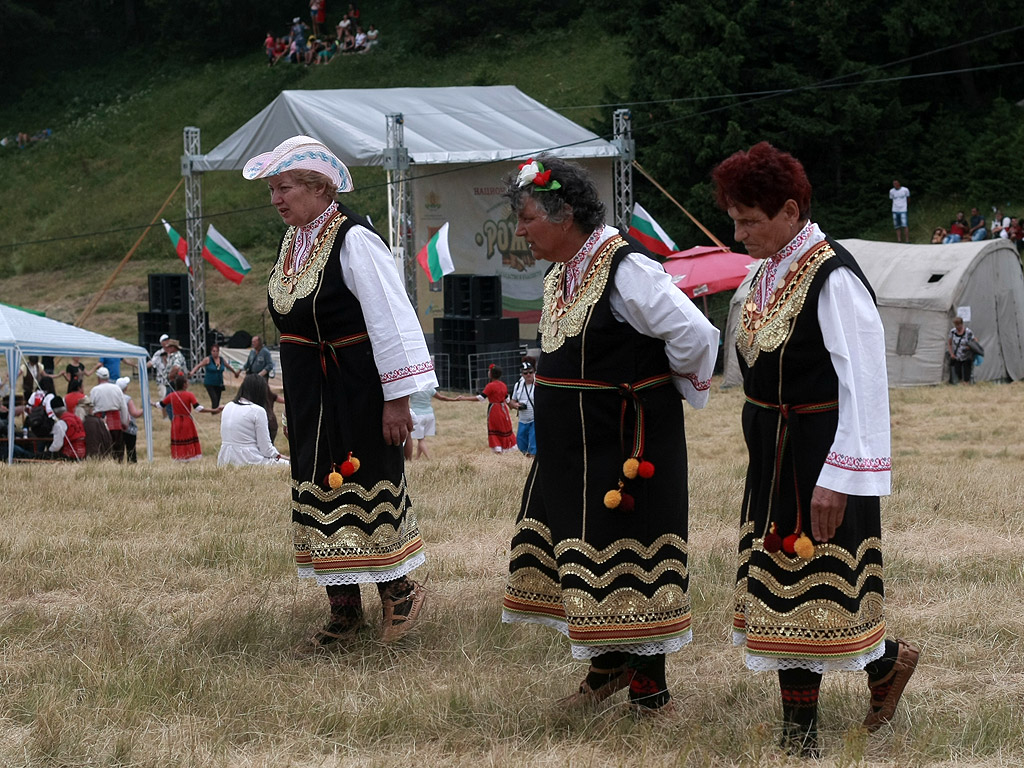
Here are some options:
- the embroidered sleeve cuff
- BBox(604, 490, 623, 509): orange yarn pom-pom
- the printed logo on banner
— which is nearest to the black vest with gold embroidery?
the embroidered sleeve cuff

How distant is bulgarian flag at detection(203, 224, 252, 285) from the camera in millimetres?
22297

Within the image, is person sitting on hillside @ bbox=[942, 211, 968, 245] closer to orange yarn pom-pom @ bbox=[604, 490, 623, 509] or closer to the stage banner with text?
the stage banner with text

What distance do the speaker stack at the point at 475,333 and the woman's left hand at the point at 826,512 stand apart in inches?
711

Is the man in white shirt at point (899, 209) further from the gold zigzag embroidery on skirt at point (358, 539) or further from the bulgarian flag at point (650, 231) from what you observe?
the gold zigzag embroidery on skirt at point (358, 539)

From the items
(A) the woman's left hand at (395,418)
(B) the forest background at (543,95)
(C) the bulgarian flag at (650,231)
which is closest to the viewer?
(A) the woman's left hand at (395,418)

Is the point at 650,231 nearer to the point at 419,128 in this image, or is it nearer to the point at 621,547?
the point at 419,128

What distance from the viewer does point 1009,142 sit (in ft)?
102

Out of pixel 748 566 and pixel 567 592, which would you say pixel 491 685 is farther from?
pixel 748 566

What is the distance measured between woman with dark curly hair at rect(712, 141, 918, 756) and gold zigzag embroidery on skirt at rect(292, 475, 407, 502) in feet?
5.00

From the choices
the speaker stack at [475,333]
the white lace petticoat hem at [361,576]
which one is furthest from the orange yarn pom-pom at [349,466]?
the speaker stack at [475,333]

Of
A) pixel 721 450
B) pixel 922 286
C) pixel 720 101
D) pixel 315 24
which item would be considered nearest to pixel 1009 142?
pixel 720 101

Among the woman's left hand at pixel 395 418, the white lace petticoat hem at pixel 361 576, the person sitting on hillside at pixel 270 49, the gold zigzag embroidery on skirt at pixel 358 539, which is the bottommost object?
the white lace petticoat hem at pixel 361 576

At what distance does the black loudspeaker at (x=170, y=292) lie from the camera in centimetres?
2556

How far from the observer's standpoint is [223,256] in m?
22.5
